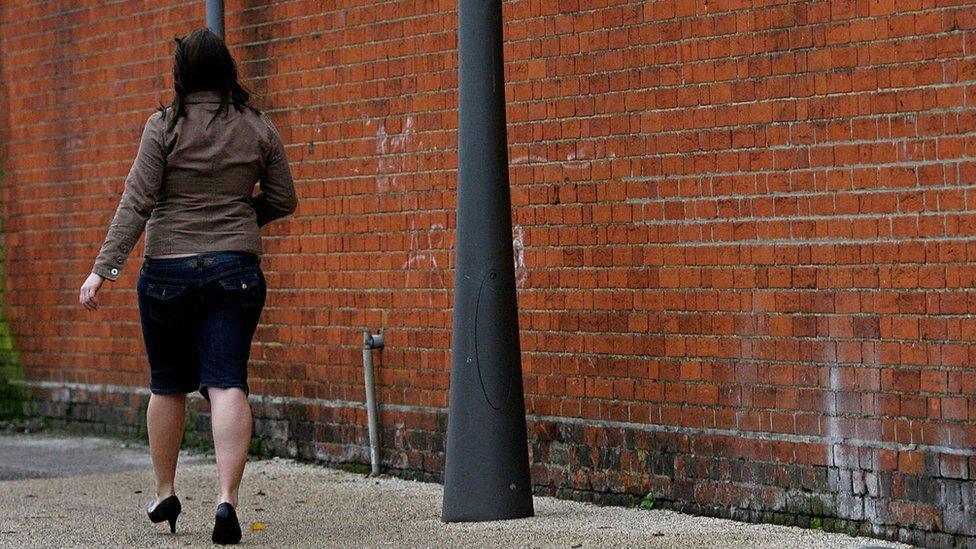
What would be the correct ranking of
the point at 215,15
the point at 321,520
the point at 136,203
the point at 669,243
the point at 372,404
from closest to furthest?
1. the point at 136,203
2. the point at 669,243
3. the point at 321,520
4. the point at 372,404
5. the point at 215,15

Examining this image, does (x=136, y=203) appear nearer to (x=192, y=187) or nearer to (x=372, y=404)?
(x=192, y=187)

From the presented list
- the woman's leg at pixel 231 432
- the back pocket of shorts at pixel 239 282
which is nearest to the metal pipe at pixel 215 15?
the back pocket of shorts at pixel 239 282

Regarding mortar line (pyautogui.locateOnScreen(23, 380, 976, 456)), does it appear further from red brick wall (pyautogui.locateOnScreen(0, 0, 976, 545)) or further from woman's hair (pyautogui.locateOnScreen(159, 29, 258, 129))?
woman's hair (pyautogui.locateOnScreen(159, 29, 258, 129))

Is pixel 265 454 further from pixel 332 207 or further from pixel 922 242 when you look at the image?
pixel 922 242

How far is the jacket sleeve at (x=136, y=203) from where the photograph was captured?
654 cm

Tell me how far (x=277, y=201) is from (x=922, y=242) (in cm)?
242

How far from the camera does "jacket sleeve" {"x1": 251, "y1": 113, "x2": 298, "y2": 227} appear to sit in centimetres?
680

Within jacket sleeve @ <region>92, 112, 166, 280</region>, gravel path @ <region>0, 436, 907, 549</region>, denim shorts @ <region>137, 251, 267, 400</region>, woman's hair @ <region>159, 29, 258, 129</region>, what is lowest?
gravel path @ <region>0, 436, 907, 549</region>

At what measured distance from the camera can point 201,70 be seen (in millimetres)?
6605

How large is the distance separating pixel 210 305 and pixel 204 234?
0.86ft

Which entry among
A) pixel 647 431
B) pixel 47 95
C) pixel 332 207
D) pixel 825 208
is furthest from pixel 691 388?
pixel 47 95

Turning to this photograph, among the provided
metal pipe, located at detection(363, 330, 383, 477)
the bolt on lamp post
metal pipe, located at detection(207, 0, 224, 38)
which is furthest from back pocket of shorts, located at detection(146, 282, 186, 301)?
metal pipe, located at detection(207, 0, 224, 38)

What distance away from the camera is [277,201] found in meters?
6.86

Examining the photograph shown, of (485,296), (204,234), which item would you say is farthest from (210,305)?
(485,296)
